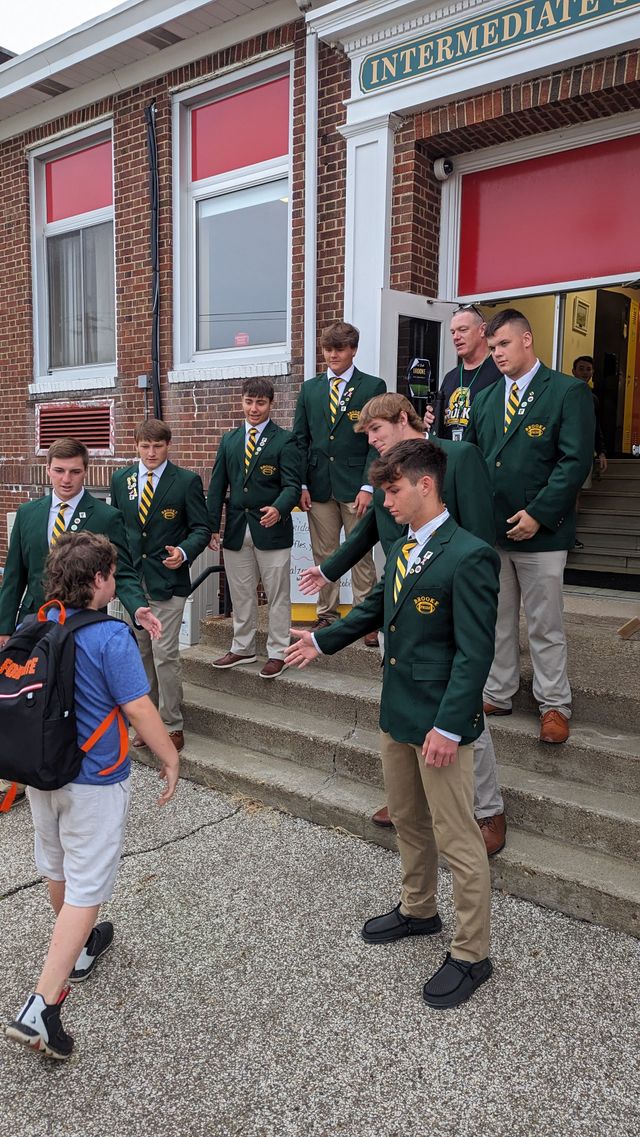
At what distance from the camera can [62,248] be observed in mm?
9680

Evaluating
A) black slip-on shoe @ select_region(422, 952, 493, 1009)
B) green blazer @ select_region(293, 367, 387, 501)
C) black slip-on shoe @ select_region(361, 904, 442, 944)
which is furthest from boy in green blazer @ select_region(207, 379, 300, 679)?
black slip-on shoe @ select_region(422, 952, 493, 1009)

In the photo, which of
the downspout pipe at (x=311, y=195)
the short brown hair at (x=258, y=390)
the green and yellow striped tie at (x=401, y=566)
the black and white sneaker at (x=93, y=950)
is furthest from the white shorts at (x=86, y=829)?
the downspout pipe at (x=311, y=195)

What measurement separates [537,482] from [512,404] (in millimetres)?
415

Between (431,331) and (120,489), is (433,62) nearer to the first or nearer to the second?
(431,331)

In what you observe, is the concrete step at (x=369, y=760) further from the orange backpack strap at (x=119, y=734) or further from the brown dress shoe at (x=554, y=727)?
the orange backpack strap at (x=119, y=734)

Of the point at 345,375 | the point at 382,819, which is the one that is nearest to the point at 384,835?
the point at 382,819

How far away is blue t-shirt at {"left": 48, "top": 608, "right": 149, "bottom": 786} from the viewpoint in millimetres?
2695

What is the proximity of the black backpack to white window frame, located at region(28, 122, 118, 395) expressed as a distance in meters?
6.60

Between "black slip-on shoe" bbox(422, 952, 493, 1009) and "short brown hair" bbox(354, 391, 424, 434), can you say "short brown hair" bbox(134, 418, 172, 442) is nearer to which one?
"short brown hair" bbox(354, 391, 424, 434)

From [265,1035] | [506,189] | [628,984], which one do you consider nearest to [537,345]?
[506,189]

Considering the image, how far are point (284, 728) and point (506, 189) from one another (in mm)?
4577

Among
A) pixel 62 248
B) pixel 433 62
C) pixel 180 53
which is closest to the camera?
pixel 433 62

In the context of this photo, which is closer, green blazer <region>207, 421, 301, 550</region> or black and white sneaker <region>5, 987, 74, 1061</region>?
black and white sneaker <region>5, 987, 74, 1061</region>

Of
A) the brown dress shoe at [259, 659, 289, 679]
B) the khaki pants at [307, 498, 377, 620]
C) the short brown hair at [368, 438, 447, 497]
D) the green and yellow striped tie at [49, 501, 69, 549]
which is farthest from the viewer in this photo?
the khaki pants at [307, 498, 377, 620]
